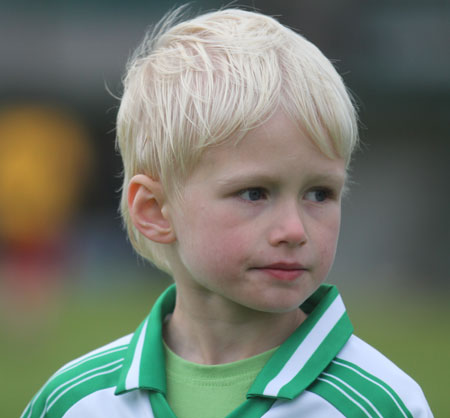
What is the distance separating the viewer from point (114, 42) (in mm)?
16922

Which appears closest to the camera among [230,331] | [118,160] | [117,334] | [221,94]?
[221,94]

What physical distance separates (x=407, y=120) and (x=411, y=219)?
219 centimetres

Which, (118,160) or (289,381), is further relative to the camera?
(118,160)

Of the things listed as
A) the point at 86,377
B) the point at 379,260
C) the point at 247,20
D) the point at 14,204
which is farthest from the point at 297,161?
the point at 379,260

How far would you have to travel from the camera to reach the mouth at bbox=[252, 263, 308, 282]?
1897 mm

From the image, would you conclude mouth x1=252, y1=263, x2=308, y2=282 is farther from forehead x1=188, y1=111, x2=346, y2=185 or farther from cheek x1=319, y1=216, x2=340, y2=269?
forehead x1=188, y1=111, x2=346, y2=185

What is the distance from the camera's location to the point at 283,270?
1904 millimetres

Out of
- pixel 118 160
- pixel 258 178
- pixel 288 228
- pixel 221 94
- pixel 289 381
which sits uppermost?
pixel 221 94

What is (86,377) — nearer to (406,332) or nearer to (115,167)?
(406,332)

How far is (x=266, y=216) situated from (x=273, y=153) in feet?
0.45

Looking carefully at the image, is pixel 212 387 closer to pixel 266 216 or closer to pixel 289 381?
pixel 289 381

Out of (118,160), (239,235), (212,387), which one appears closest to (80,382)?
(212,387)

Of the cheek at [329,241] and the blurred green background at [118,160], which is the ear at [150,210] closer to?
the cheek at [329,241]

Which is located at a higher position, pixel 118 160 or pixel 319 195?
pixel 319 195
